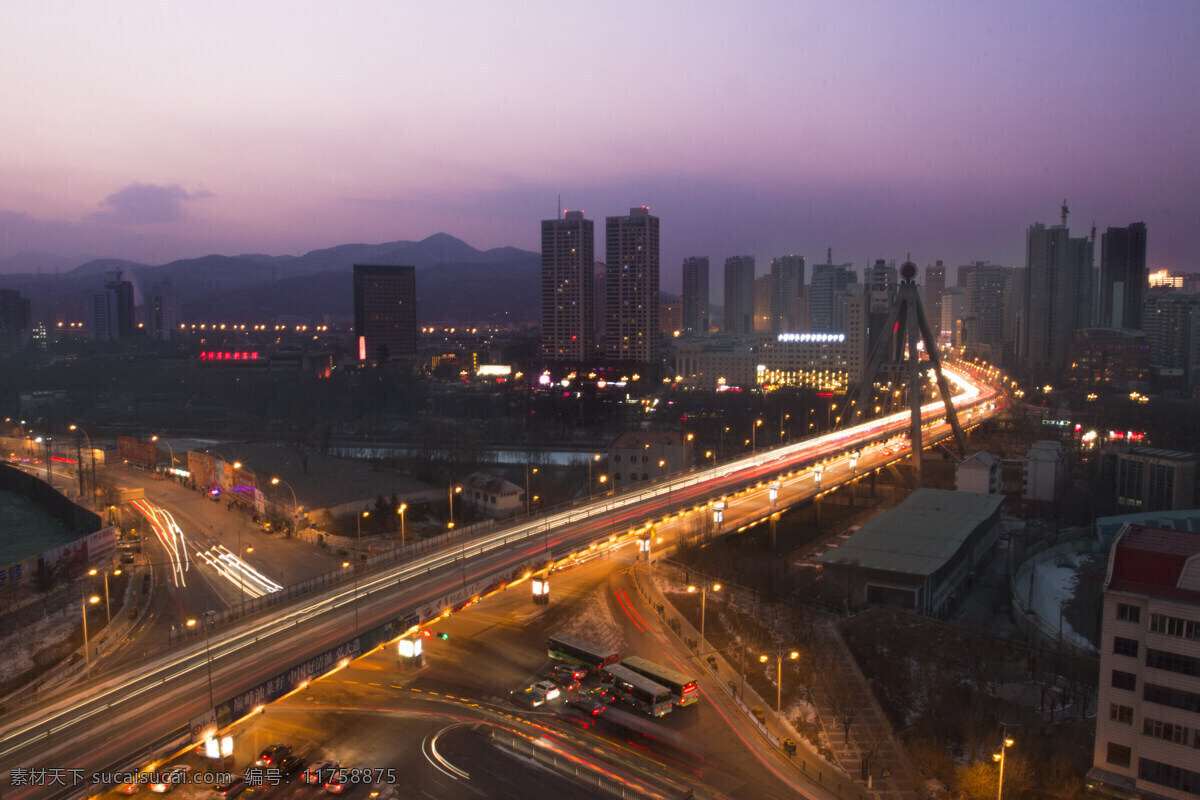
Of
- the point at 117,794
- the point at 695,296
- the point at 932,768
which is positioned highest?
the point at 695,296

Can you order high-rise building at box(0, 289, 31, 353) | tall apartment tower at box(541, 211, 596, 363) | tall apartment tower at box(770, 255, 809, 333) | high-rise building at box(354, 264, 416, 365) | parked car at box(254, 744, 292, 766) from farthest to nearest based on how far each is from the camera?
tall apartment tower at box(770, 255, 809, 333) → high-rise building at box(354, 264, 416, 365) → high-rise building at box(0, 289, 31, 353) → tall apartment tower at box(541, 211, 596, 363) → parked car at box(254, 744, 292, 766)

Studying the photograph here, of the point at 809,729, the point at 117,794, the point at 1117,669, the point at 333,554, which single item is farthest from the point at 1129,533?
the point at 333,554

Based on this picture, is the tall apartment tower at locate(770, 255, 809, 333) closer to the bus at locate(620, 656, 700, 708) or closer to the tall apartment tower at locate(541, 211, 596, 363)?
the tall apartment tower at locate(541, 211, 596, 363)

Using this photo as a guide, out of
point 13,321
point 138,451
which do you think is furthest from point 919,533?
point 13,321

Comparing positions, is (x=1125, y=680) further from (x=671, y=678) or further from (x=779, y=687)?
(x=671, y=678)

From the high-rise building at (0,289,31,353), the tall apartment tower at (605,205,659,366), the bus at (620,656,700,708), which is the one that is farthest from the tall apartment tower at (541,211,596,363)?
the bus at (620,656,700,708)

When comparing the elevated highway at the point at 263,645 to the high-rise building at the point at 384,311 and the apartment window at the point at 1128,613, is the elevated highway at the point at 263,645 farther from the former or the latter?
the high-rise building at the point at 384,311

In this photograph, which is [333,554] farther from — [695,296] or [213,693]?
[695,296]
